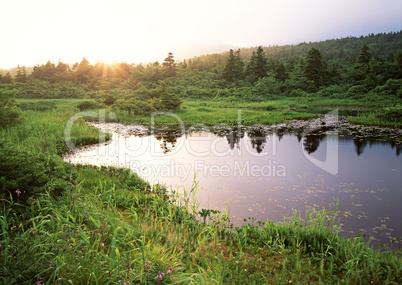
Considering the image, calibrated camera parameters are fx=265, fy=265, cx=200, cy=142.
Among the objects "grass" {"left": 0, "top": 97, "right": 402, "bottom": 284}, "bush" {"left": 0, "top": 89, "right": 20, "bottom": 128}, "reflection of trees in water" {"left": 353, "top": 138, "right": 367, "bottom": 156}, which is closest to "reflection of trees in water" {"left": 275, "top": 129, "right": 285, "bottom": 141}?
"reflection of trees in water" {"left": 353, "top": 138, "right": 367, "bottom": 156}

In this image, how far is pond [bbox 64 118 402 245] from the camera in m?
6.29

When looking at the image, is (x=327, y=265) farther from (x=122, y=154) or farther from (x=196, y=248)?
(x=122, y=154)

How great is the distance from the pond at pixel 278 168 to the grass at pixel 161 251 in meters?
1.02

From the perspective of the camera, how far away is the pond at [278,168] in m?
6.29

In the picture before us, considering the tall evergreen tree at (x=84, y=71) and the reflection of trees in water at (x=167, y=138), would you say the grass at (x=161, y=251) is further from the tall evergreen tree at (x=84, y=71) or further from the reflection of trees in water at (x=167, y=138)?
the tall evergreen tree at (x=84, y=71)

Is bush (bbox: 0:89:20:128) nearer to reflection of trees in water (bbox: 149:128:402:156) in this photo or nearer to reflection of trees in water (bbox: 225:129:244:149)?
reflection of trees in water (bbox: 149:128:402:156)

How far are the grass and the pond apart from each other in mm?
1023

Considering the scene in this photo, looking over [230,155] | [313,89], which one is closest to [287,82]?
[313,89]

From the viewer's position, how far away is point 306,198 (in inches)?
→ 273

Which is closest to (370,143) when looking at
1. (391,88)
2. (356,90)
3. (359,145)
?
(359,145)

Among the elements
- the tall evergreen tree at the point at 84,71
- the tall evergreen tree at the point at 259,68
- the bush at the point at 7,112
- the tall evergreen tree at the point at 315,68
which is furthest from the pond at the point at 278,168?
the tall evergreen tree at the point at 84,71

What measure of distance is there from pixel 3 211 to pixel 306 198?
6416 mm

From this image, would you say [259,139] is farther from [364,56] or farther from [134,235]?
[364,56]

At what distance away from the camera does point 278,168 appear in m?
9.48
